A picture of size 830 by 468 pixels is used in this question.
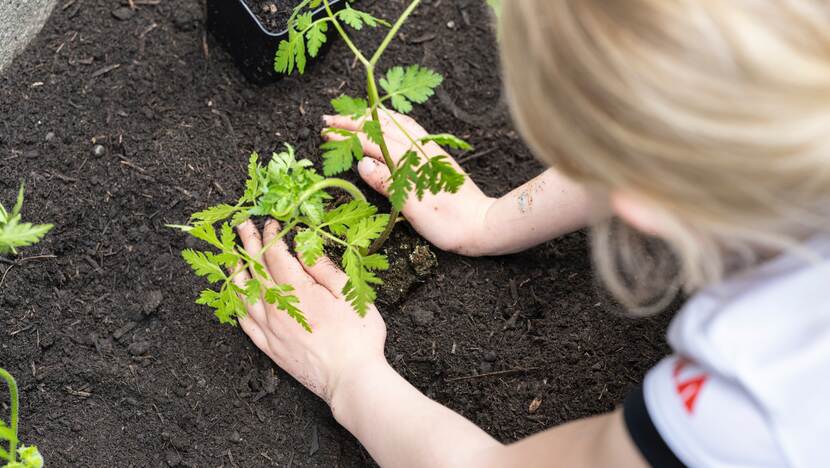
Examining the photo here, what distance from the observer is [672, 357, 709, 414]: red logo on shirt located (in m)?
1.10

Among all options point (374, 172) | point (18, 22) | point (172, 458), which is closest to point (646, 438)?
point (374, 172)

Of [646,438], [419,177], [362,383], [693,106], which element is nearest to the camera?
[693,106]

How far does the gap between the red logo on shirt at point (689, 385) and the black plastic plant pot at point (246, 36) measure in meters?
1.17

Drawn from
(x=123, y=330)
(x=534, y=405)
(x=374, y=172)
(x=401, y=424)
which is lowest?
(x=534, y=405)

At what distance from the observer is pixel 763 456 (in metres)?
1.06

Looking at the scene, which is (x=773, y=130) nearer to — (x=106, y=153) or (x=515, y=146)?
(x=515, y=146)

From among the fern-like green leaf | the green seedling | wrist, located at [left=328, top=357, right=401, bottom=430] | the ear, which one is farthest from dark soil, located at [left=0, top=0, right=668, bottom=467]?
the ear

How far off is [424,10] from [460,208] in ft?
2.03

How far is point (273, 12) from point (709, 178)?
4.49ft

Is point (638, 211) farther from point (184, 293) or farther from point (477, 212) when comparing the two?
point (184, 293)

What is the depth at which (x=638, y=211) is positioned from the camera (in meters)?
1.02

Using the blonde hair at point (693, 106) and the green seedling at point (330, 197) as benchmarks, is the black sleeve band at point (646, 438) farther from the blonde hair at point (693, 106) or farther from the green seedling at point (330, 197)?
the green seedling at point (330, 197)

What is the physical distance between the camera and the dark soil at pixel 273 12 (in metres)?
1.96

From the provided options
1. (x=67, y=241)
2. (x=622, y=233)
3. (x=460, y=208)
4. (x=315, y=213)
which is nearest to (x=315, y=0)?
(x=315, y=213)
